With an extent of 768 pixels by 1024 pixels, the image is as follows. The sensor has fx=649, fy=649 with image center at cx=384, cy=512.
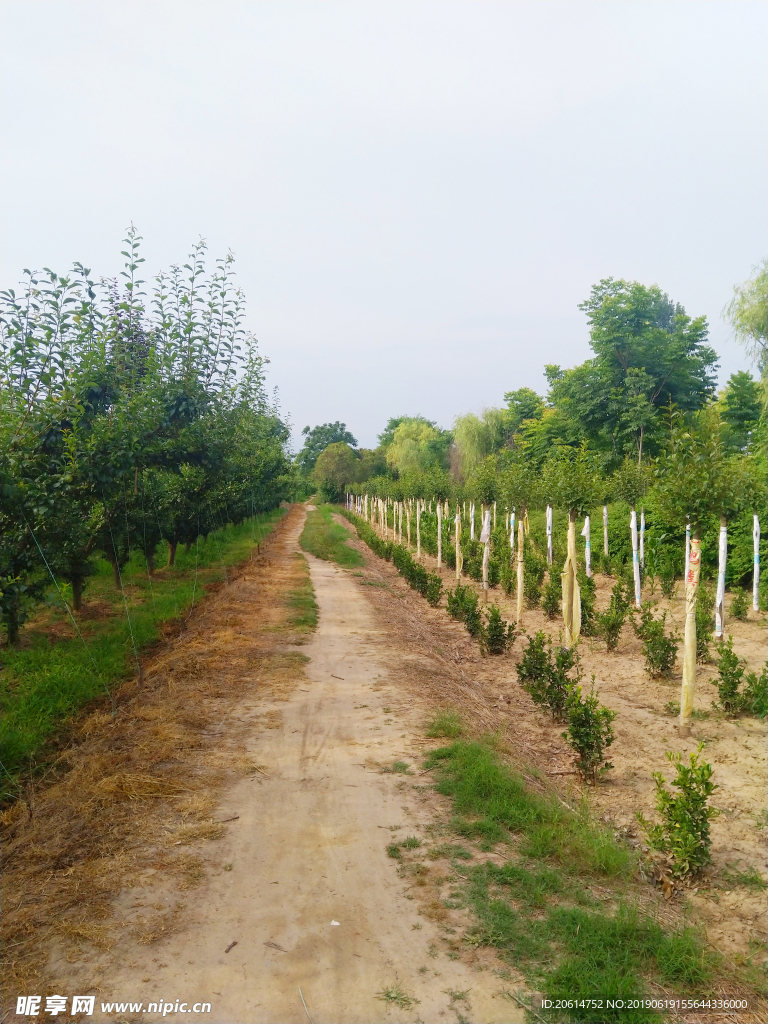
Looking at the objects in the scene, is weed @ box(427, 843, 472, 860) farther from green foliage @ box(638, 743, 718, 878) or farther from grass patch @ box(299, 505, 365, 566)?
grass patch @ box(299, 505, 365, 566)

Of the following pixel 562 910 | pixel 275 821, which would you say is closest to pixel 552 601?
pixel 275 821

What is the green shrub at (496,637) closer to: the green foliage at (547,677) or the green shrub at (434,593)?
the green foliage at (547,677)

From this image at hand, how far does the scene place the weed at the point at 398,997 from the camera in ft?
10.8

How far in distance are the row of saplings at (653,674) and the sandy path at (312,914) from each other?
176 cm

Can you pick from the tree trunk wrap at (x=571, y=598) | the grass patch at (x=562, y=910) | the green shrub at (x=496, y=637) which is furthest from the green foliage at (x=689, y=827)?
the green shrub at (x=496, y=637)

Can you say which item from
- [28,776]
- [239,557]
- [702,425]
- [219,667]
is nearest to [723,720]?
[702,425]

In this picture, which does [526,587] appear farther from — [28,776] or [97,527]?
[28,776]

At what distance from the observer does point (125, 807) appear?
538 cm

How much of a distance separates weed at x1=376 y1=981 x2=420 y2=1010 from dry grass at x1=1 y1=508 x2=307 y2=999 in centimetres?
137

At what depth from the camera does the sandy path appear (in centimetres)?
331

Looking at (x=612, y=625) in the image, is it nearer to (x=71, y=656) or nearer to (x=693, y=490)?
(x=693, y=490)

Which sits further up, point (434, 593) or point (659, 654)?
point (659, 654)

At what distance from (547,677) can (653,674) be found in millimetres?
2221

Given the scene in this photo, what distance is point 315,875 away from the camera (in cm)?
446
